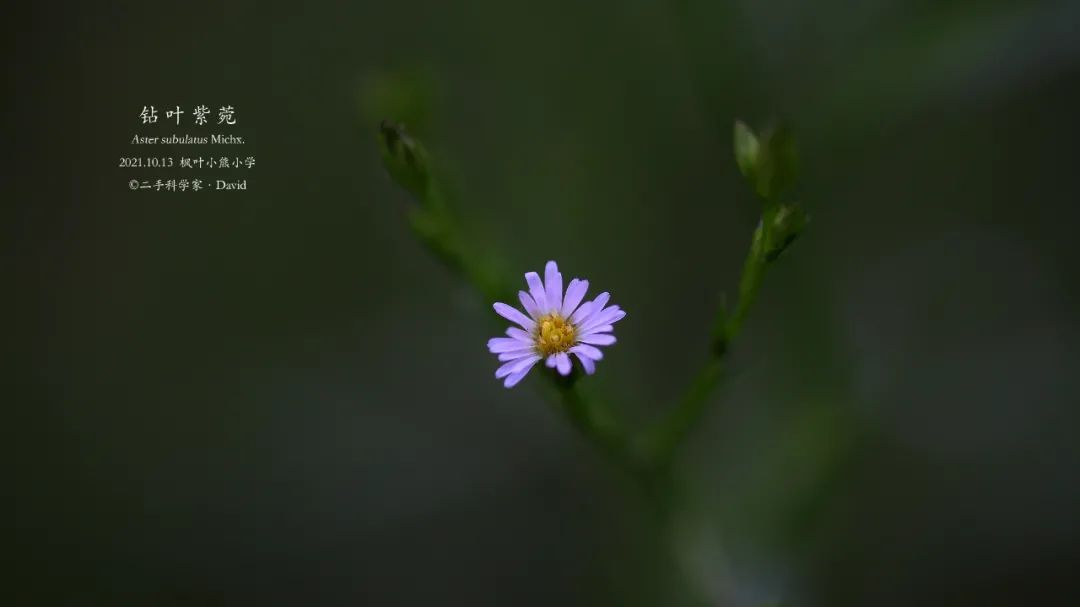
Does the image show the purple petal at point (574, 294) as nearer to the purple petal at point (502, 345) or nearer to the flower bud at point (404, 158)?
the purple petal at point (502, 345)

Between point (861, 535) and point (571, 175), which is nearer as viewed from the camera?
point (571, 175)

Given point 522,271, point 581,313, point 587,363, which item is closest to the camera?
point 587,363

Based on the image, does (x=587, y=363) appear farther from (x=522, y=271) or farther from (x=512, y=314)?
(x=522, y=271)

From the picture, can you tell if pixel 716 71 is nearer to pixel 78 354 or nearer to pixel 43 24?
pixel 78 354

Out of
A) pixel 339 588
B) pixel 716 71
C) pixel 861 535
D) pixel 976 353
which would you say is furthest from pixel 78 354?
pixel 976 353

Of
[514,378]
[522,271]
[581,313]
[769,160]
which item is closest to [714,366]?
[581,313]

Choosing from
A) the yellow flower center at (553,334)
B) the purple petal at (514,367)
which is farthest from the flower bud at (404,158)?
the purple petal at (514,367)
